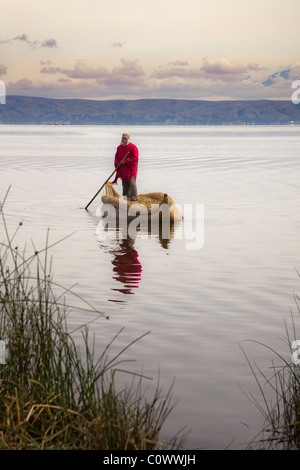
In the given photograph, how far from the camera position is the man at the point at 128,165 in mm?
22141

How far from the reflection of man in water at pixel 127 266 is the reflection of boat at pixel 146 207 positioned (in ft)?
10.2

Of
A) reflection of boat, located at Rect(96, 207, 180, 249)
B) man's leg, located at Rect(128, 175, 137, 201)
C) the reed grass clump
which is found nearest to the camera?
the reed grass clump

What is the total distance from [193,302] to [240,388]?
142 inches

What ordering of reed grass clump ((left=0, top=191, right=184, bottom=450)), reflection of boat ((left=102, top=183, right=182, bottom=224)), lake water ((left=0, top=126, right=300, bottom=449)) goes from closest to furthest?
reed grass clump ((left=0, top=191, right=184, bottom=450)) → lake water ((left=0, top=126, right=300, bottom=449)) → reflection of boat ((left=102, top=183, right=182, bottom=224))

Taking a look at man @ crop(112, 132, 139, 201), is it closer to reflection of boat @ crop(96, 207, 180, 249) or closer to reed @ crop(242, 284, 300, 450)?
reflection of boat @ crop(96, 207, 180, 249)

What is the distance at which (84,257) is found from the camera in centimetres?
1540

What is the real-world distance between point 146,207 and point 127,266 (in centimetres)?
719

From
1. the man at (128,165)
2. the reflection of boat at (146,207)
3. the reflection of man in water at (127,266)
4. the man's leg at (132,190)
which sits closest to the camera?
the reflection of man in water at (127,266)

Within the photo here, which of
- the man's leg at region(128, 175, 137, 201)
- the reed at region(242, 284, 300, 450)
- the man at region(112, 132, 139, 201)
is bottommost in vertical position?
the reed at region(242, 284, 300, 450)

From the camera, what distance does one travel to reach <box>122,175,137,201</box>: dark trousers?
22.7 m

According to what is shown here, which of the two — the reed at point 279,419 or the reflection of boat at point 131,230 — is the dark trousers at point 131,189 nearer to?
the reflection of boat at point 131,230

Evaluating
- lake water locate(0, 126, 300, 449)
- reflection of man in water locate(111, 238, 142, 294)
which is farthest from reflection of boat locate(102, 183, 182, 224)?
reflection of man in water locate(111, 238, 142, 294)

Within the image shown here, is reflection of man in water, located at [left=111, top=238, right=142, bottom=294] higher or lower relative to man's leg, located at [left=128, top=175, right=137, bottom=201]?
lower

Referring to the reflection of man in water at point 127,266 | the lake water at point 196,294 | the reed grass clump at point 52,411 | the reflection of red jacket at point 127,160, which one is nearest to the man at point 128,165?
the reflection of red jacket at point 127,160
